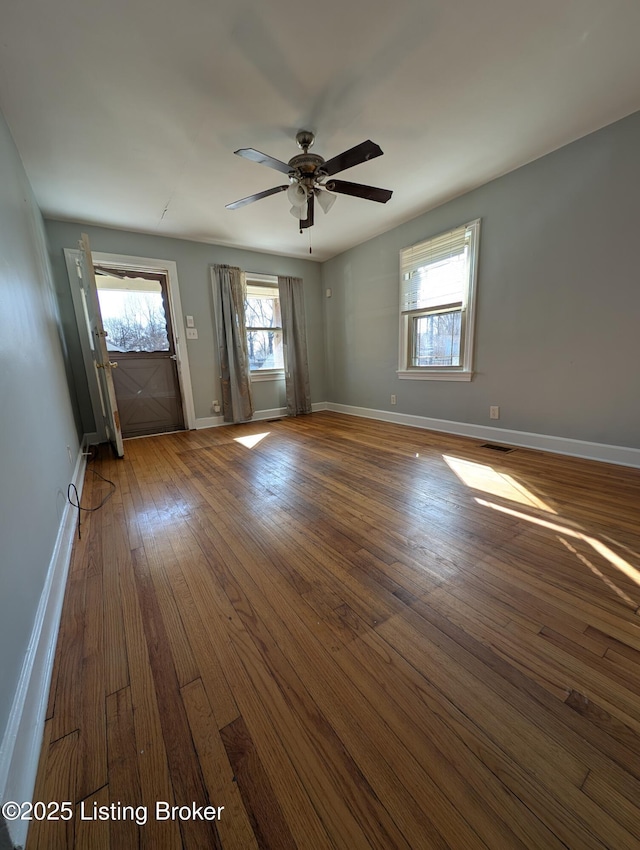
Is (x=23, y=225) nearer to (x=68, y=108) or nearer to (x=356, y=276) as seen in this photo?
(x=68, y=108)

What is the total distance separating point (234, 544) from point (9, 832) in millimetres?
1033

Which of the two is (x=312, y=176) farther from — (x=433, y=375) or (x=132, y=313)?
(x=132, y=313)

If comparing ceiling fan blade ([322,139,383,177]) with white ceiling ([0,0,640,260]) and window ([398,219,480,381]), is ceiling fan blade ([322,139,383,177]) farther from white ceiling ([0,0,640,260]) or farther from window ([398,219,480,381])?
window ([398,219,480,381])

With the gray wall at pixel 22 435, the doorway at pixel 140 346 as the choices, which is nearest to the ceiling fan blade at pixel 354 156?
the gray wall at pixel 22 435

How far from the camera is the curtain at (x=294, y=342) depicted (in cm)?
480

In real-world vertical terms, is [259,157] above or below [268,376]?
above

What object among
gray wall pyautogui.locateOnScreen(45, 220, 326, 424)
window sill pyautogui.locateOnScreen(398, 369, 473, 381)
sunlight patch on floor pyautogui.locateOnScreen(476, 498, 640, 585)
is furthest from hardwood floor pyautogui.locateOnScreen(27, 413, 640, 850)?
gray wall pyautogui.locateOnScreen(45, 220, 326, 424)

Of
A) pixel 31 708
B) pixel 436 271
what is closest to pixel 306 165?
pixel 436 271

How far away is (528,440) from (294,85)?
3.23 meters

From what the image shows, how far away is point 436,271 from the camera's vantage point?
3488mm

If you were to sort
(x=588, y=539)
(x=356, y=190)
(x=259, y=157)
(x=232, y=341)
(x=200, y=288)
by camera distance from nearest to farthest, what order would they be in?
1. (x=588, y=539)
2. (x=259, y=157)
3. (x=356, y=190)
4. (x=200, y=288)
5. (x=232, y=341)

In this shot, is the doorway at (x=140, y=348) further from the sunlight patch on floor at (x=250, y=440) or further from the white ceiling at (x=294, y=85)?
the sunlight patch on floor at (x=250, y=440)

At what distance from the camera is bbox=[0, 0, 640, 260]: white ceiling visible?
147 cm

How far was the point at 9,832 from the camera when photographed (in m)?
0.56
